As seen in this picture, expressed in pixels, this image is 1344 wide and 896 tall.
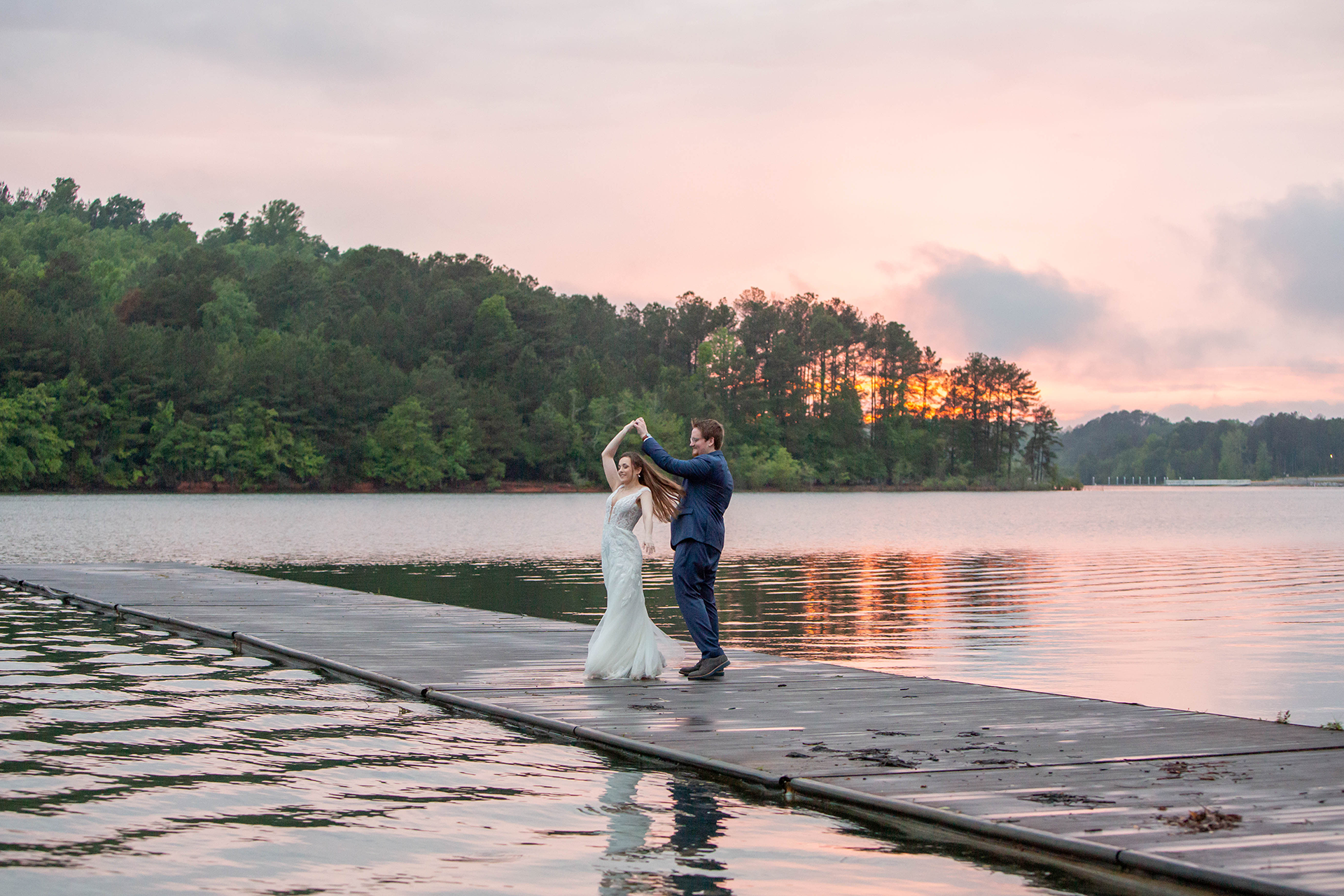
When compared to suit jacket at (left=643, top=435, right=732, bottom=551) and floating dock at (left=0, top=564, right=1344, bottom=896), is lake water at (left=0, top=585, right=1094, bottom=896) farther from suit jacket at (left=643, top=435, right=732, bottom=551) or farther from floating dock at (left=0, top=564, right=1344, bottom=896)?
suit jacket at (left=643, top=435, right=732, bottom=551)

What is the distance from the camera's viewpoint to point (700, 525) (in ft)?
33.3

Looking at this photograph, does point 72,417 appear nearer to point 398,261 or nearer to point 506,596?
point 398,261

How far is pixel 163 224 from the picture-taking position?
198 m

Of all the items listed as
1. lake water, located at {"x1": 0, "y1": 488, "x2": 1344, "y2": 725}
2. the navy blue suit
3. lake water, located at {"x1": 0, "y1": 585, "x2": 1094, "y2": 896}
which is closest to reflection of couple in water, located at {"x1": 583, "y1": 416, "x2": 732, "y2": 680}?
the navy blue suit

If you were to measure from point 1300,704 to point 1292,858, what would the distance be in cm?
812

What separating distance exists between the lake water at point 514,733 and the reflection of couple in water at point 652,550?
176 centimetres

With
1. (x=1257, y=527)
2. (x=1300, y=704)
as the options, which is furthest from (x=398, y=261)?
(x=1300, y=704)

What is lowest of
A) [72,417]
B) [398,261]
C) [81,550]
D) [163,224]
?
Result: [81,550]

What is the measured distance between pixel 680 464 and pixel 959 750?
3.20m

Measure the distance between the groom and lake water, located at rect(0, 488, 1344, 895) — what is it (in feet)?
6.73

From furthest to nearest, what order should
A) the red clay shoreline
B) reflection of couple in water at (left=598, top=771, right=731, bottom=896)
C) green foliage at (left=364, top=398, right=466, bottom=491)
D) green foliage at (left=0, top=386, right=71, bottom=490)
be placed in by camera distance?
green foliage at (left=364, top=398, right=466, bottom=491), the red clay shoreline, green foliage at (left=0, top=386, right=71, bottom=490), reflection of couple in water at (left=598, top=771, right=731, bottom=896)

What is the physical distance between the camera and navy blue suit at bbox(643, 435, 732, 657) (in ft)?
33.3

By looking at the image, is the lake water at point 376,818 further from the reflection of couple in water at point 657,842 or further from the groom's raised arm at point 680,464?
the groom's raised arm at point 680,464

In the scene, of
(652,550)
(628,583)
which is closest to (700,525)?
(628,583)
